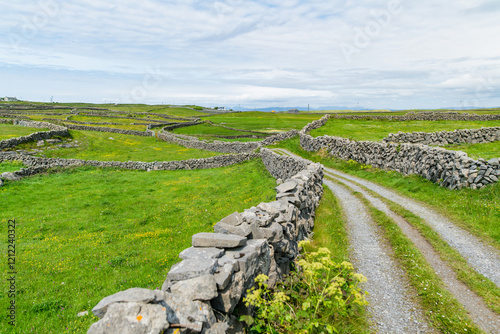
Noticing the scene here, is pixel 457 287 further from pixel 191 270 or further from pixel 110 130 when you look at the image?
pixel 110 130

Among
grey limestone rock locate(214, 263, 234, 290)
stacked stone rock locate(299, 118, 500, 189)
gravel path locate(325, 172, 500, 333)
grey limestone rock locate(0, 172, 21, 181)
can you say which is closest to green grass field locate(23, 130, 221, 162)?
grey limestone rock locate(0, 172, 21, 181)

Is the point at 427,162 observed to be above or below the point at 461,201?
above

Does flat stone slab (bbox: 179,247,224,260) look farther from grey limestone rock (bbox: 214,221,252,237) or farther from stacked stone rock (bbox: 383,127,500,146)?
stacked stone rock (bbox: 383,127,500,146)

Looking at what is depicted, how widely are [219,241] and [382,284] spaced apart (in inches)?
227

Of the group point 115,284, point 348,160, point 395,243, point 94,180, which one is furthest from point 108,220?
point 348,160

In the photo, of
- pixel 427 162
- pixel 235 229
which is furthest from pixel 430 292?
pixel 427 162

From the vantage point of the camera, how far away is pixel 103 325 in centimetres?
414

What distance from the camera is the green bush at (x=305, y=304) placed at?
19.6ft

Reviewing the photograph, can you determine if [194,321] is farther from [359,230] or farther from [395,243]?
[359,230]

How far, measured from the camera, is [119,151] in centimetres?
4884

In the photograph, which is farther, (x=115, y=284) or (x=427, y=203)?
(x=427, y=203)

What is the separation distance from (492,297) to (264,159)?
29143 mm

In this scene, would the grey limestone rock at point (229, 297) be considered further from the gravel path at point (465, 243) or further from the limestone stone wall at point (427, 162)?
the limestone stone wall at point (427, 162)

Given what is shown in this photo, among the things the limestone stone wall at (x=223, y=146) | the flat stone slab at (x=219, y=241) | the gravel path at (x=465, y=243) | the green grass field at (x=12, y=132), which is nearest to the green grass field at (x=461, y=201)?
the gravel path at (x=465, y=243)
